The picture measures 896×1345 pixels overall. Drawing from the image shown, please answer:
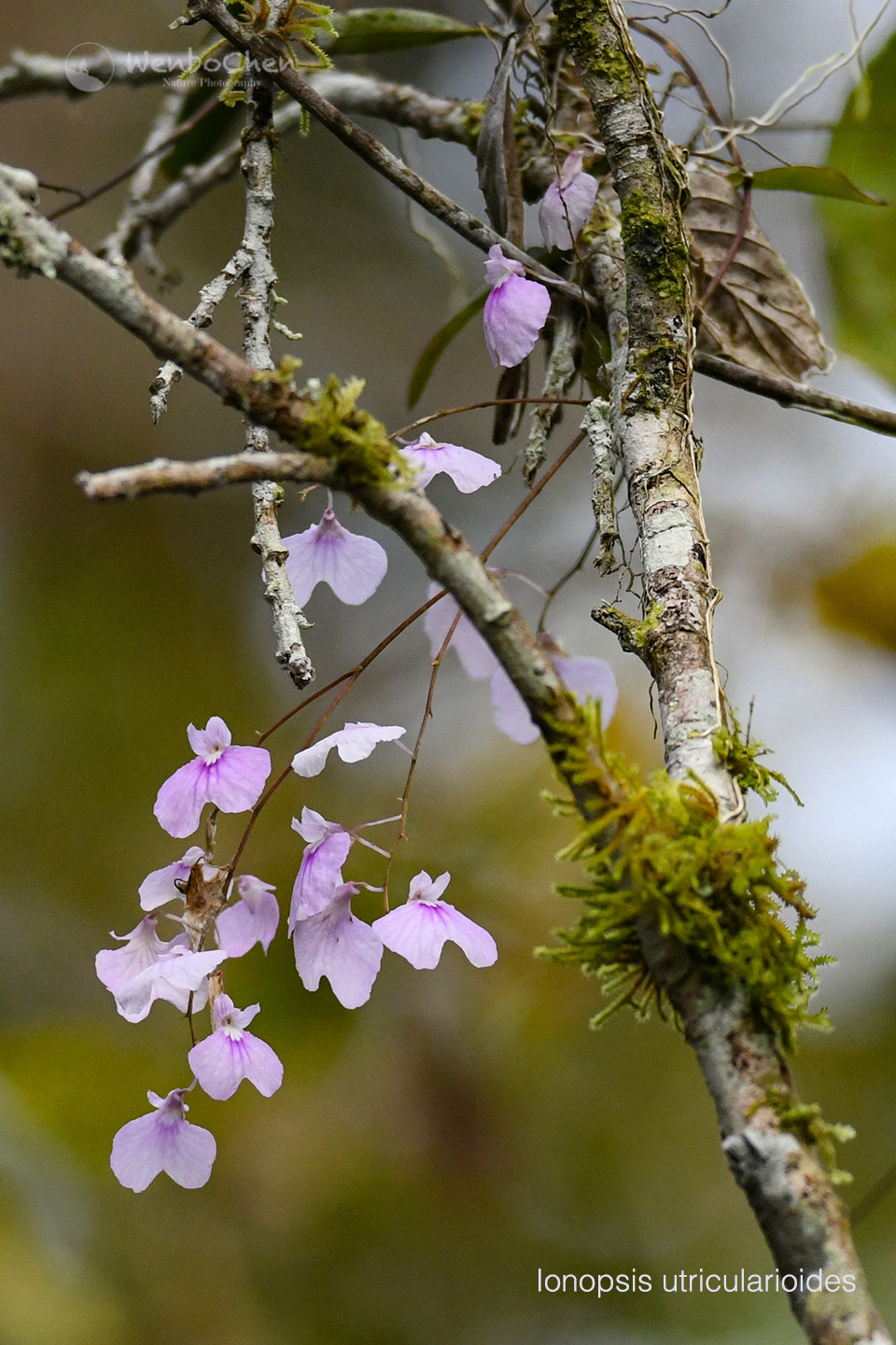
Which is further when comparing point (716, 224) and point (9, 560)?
point (9, 560)


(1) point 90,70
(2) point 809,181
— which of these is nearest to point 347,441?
(2) point 809,181

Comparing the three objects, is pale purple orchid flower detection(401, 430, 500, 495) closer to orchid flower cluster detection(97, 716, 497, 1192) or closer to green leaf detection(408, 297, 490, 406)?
orchid flower cluster detection(97, 716, 497, 1192)

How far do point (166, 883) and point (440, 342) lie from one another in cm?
45

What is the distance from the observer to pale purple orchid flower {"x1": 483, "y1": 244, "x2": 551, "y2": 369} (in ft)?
1.52

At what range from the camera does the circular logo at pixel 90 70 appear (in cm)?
86

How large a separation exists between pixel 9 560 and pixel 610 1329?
1.48m

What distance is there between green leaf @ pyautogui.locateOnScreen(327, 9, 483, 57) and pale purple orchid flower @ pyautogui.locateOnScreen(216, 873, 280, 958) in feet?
2.21

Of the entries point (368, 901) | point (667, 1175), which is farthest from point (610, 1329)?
point (368, 901)

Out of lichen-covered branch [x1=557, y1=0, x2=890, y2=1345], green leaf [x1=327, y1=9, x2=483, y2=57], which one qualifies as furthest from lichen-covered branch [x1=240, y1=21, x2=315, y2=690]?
green leaf [x1=327, y1=9, x2=483, y2=57]

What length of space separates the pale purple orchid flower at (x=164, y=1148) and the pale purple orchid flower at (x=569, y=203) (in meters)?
0.50

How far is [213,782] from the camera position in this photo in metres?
0.40

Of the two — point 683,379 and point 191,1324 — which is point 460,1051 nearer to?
point 191,1324

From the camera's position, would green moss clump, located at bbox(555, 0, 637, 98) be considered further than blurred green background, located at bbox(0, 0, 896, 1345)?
No

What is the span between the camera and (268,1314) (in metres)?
1.23
